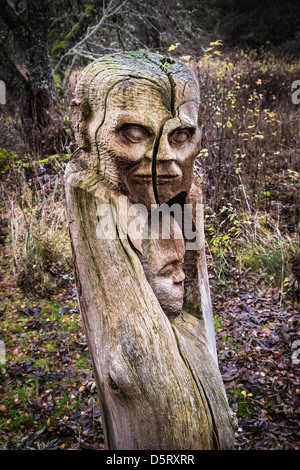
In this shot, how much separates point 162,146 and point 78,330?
98.9 inches

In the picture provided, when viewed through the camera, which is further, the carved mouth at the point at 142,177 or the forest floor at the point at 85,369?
the forest floor at the point at 85,369

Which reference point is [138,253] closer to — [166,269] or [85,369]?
[166,269]

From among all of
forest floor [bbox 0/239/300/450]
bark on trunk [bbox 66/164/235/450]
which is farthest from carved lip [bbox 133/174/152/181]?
forest floor [bbox 0/239/300/450]

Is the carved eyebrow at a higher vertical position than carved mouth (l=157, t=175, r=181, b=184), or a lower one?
higher

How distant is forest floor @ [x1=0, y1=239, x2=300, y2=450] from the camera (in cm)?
229

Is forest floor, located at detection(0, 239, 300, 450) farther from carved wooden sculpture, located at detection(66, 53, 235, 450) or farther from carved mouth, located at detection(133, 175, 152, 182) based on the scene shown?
carved mouth, located at detection(133, 175, 152, 182)

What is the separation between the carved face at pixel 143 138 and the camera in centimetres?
120

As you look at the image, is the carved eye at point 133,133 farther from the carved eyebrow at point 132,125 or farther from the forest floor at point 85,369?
the forest floor at point 85,369

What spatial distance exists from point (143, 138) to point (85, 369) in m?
2.25

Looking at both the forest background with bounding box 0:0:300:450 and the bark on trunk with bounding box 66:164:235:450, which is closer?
the bark on trunk with bounding box 66:164:235:450

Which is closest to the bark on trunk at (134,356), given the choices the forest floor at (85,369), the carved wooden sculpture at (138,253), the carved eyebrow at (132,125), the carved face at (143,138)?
the carved wooden sculpture at (138,253)

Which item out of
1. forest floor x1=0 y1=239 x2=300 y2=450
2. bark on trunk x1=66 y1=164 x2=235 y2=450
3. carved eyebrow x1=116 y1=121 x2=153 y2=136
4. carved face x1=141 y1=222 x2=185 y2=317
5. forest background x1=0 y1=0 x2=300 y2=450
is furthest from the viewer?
forest background x1=0 y1=0 x2=300 y2=450

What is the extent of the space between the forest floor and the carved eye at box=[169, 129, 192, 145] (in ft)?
6.39
